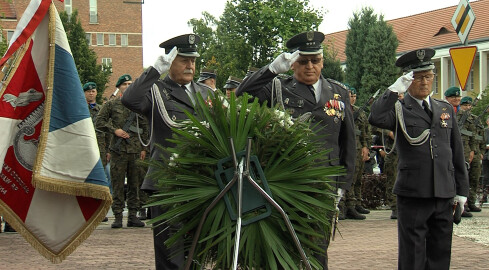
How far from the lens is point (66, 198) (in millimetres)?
5492

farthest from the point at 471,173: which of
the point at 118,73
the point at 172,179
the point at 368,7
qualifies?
the point at 118,73

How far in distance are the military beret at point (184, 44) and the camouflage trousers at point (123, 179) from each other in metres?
6.23

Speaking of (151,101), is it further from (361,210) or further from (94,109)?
(361,210)

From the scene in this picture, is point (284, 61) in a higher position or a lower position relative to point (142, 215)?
higher

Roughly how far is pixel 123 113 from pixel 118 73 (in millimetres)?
78010

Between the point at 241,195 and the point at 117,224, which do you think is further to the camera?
the point at 117,224

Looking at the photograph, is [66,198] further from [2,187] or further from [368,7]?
[368,7]

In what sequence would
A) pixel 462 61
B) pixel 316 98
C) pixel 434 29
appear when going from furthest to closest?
pixel 434 29
pixel 462 61
pixel 316 98

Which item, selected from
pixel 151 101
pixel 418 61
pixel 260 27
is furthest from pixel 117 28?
pixel 151 101

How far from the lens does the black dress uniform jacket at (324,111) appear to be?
6.72 metres

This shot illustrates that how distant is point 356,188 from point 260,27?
27.0 meters

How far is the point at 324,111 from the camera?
684 cm

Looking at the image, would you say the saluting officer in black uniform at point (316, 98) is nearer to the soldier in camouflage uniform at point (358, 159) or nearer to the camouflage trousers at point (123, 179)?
the camouflage trousers at point (123, 179)

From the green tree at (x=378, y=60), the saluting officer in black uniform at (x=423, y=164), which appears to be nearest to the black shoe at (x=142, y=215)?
the saluting officer in black uniform at (x=423, y=164)
